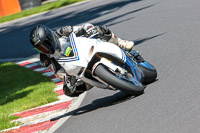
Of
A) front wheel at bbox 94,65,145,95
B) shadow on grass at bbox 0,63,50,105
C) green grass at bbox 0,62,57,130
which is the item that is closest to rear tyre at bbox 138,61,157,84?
front wheel at bbox 94,65,145,95

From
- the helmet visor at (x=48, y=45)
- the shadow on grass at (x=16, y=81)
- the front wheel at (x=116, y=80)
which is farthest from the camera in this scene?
the shadow on grass at (x=16, y=81)

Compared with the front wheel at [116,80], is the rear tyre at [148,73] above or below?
below

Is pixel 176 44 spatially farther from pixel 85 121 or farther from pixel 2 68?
pixel 2 68

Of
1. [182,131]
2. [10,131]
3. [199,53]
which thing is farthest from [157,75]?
[182,131]

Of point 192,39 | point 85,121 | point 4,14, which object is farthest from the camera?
point 4,14

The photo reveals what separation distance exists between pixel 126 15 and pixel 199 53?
9797 millimetres

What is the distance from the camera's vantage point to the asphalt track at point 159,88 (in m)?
6.24

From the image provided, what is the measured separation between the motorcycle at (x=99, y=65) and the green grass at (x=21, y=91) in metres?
1.82

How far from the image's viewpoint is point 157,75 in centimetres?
884

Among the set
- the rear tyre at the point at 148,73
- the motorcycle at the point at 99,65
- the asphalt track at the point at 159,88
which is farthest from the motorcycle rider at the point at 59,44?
the asphalt track at the point at 159,88

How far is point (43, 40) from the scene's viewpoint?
24.1ft

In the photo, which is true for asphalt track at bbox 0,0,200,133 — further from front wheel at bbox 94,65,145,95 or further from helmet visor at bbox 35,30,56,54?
helmet visor at bbox 35,30,56,54

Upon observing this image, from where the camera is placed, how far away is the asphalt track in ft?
20.5

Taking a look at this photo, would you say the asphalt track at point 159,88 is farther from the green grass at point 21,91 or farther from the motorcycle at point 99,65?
the green grass at point 21,91
